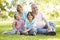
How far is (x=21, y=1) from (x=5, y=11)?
0.16 meters

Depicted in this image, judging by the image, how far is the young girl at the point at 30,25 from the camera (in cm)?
122

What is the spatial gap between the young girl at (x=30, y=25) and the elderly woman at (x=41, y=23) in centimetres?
3

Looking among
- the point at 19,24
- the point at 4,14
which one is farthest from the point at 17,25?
the point at 4,14

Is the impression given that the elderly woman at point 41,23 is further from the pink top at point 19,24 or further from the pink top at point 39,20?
the pink top at point 19,24

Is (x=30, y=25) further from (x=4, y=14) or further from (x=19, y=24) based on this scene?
(x=4, y=14)

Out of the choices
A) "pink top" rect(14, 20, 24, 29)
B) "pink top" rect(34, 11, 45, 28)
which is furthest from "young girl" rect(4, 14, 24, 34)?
"pink top" rect(34, 11, 45, 28)

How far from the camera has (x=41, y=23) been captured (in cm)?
122

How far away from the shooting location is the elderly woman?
3.97 ft

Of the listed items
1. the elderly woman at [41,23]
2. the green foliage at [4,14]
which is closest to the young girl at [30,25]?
the elderly woman at [41,23]

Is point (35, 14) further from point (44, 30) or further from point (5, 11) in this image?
point (5, 11)

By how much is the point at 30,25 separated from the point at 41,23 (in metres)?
0.09

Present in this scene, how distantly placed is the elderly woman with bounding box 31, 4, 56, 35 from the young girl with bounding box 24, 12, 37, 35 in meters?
0.03

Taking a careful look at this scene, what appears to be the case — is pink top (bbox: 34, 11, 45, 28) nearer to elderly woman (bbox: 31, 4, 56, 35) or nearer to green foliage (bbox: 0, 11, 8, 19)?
elderly woman (bbox: 31, 4, 56, 35)

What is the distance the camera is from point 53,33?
1.21m
